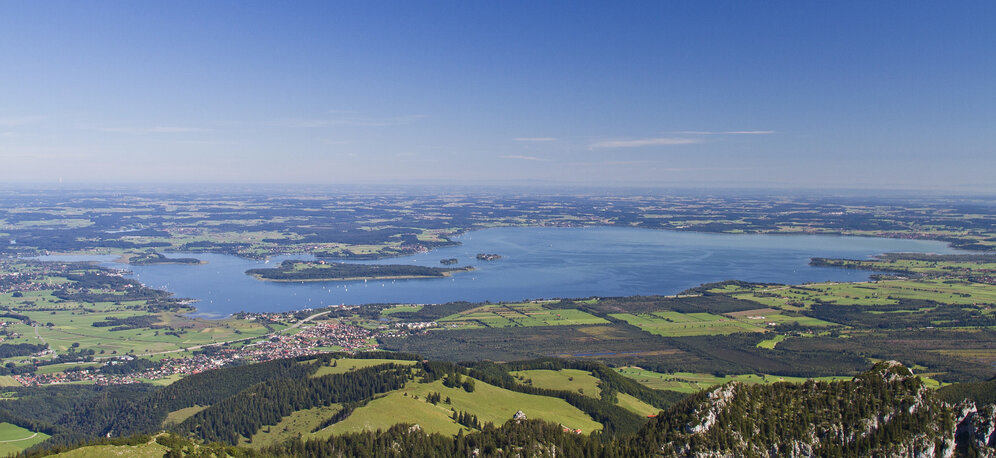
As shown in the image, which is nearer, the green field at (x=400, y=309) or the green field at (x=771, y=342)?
the green field at (x=771, y=342)

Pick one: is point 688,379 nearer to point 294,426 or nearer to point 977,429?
point 977,429

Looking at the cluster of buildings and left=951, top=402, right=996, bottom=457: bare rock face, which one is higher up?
left=951, top=402, right=996, bottom=457: bare rock face

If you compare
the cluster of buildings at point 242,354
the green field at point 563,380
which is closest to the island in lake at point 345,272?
the cluster of buildings at point 242,354

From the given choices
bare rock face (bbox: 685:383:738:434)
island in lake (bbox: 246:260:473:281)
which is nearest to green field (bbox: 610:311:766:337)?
bare rock face (bbox: 685:383:738:434)

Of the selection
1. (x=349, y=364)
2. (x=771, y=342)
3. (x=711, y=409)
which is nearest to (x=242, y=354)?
(x=349, y=364)

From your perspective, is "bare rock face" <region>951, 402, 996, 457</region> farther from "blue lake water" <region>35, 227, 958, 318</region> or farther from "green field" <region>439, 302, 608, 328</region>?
"blue lake water" <region>35, 227, 958, 318</region>

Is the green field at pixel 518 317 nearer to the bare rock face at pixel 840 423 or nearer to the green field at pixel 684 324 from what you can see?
the green field at pixel 684 324
